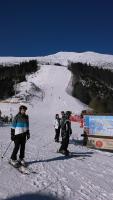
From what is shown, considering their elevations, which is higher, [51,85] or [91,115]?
[51,85]

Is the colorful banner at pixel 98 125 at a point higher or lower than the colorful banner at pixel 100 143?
higher

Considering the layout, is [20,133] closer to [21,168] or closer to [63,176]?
[21,168]

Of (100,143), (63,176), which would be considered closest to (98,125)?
(100,143)

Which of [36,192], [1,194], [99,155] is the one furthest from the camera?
[99,155]

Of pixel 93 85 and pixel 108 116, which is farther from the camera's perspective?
pixel 93 85

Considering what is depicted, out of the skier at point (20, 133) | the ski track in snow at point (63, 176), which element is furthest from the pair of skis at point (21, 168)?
the skier at point (20, 133)

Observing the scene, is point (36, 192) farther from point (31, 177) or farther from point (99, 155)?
point (99, 155)

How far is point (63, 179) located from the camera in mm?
10633

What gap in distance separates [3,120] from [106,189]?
98.4 feet

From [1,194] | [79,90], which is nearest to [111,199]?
[1,194]

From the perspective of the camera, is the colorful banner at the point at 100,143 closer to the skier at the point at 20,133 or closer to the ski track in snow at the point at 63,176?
the ski track in snow at the point at 63,176

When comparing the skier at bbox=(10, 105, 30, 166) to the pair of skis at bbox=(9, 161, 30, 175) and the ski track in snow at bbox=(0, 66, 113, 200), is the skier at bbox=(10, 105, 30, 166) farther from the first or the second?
the ski track in snow at bbox=(0, 66, 113, 200)

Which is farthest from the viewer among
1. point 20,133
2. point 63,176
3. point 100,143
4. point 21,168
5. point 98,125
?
point 98,125

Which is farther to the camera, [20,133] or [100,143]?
[100,143]
